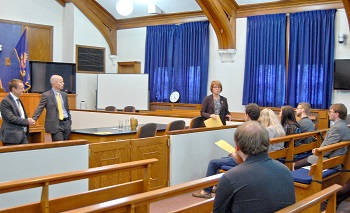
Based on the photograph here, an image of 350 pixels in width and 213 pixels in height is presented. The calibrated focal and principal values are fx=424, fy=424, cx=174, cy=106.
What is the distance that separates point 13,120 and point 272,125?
2.94 metres

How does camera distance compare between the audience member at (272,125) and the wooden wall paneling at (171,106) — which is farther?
the wooden wall paneling at (171,106)

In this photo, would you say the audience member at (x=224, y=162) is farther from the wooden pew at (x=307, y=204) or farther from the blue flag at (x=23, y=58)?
the blue flag at (x=23, y=58)

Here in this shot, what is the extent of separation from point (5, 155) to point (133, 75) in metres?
8.31

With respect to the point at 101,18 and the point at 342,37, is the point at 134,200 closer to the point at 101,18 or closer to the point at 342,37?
the point at 342,37

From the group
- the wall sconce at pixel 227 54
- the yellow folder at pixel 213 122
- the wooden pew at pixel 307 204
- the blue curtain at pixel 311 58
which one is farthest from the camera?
the wall sconce at pixel 227 54

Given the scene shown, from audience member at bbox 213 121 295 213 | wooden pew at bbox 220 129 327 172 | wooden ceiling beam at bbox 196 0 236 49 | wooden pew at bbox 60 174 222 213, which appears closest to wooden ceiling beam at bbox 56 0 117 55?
wooden ceiling beam at bbox 196 0 236 49

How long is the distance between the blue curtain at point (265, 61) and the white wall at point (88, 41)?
293 mm

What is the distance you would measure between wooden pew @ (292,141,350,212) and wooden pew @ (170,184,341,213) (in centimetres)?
126

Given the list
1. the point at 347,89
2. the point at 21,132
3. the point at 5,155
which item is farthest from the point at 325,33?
A: the point at 5,155

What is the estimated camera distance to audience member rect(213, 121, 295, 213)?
202cm

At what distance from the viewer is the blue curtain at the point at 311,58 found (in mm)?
8891

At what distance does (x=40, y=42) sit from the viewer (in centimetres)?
1144

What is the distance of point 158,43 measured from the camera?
38.5ft

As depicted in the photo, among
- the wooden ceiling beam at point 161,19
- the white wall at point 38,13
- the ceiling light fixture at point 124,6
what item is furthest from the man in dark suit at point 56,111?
the wooden ceiling beam at point 161,19
